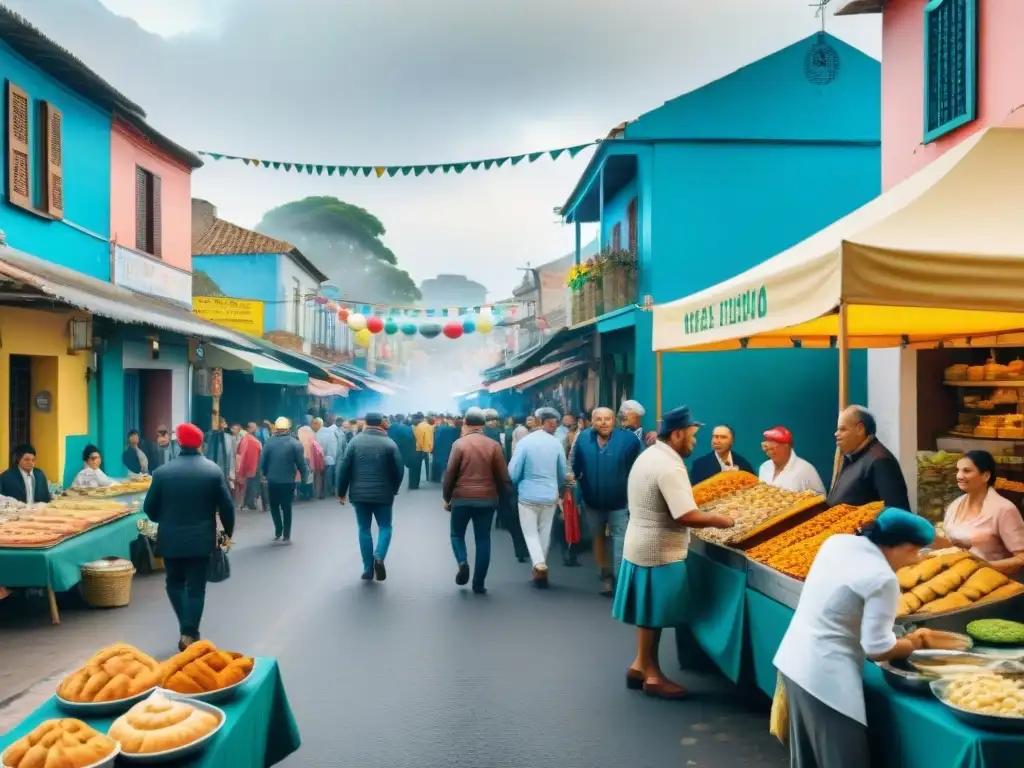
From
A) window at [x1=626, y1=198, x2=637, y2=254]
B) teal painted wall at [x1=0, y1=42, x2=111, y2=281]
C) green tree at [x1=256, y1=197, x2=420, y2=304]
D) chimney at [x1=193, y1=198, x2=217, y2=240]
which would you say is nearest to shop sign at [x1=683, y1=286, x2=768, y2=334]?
teal painted wall at [x1=0, y1=42, x2=111, y2=281]

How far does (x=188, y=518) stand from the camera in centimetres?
735

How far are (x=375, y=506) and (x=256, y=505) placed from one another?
8.61 metres

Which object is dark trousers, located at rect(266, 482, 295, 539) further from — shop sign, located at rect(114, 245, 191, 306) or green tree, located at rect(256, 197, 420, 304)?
green tree, located at rect(256, 197, 420, 304)

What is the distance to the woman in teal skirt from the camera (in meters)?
6.45

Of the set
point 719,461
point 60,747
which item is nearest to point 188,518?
point 60,747

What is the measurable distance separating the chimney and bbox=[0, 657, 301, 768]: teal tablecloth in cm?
3706

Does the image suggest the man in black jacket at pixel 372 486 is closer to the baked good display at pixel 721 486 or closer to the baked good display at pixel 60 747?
the baked good display at pixel 721 486

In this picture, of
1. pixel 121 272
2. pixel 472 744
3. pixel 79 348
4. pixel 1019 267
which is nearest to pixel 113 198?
pixel 121 272

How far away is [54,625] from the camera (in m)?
8.72

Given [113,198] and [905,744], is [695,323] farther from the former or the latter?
[113,198]

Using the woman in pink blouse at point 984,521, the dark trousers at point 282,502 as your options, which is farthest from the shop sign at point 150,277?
the woman in pink blouse at point 984,521

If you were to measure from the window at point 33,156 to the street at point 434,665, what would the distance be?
5.99 meters

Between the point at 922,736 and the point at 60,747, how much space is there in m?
3.24

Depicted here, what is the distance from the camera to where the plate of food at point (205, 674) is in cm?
406
